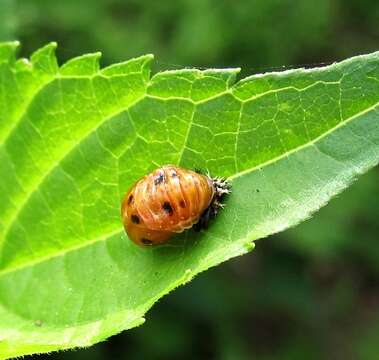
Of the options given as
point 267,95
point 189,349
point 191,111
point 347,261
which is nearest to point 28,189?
point 191,111

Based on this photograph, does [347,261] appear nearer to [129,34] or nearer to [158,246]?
[129,34]

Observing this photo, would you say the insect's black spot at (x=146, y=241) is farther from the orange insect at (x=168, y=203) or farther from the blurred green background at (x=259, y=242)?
the blurred green background at (x=259, y=242)

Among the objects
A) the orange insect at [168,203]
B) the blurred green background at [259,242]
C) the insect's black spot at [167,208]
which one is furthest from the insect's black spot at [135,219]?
the blurred green background at [259,242]

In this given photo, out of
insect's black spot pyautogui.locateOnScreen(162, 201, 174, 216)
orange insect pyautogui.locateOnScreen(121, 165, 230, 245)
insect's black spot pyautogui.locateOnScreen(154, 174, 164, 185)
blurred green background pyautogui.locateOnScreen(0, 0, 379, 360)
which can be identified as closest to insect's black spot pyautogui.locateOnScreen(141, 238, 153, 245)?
orange insect pyautogui.locateOnScreen(121, 165, 230, 245)

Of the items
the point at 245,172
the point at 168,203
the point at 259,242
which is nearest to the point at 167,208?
the point at 168,203

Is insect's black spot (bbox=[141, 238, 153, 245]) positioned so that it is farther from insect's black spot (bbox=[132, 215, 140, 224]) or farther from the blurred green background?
the blurred green background

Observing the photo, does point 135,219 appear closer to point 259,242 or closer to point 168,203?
point 168,203
